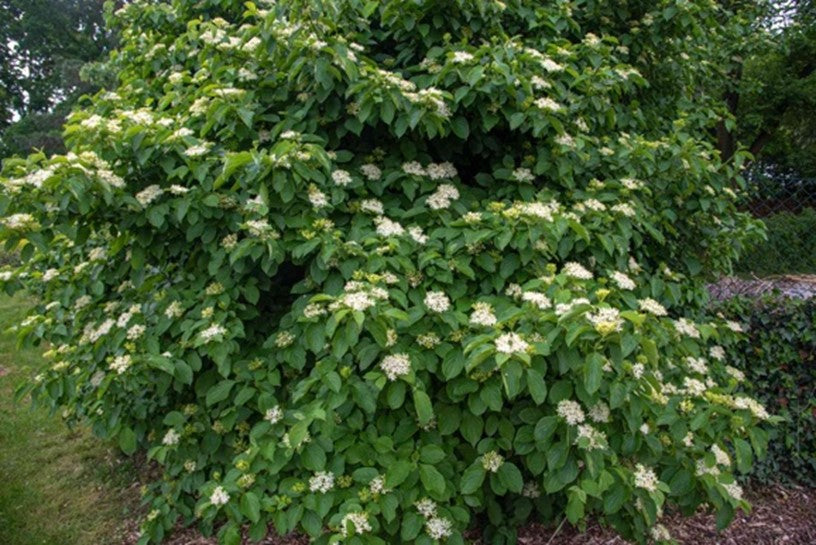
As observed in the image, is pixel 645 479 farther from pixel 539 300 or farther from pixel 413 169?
pixel 413 169

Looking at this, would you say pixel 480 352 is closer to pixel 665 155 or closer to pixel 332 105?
pixel 332 105

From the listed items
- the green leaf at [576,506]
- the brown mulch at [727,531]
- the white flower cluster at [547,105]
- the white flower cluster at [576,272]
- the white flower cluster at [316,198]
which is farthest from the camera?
the brown mulch at [727,531]

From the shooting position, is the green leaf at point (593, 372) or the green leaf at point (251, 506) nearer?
the green leaf at point (593, 372)

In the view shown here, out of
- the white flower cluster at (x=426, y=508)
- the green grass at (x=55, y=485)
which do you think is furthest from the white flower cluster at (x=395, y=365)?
the green grass at (x=55, y=485)

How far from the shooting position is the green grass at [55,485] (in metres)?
2.95

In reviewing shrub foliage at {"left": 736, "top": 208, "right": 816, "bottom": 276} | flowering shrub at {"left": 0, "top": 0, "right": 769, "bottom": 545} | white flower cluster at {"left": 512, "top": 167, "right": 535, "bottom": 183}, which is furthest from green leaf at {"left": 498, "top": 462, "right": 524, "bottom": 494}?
shrub foliage at {"left": 736, "top": 208, "right": 816, "bottom": 276}

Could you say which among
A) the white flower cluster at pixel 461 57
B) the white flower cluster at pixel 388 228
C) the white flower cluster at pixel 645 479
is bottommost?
the white flower cluster at pixel 645 479

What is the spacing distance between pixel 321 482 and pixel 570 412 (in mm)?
812

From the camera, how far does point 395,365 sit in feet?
5.93

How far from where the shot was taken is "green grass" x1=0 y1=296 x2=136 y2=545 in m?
2.95

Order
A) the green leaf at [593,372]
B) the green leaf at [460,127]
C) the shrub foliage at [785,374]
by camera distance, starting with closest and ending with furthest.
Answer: the green leaf at [593,372] < the green leaf at [460,127] < the shrub foliage at [785,374]

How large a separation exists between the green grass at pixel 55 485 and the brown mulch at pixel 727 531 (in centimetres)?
32

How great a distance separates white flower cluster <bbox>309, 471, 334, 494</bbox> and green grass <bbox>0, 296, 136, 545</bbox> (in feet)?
5.35

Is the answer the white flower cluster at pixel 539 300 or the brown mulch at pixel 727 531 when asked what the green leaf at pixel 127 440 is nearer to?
the brown mulch at pixel 727 531
